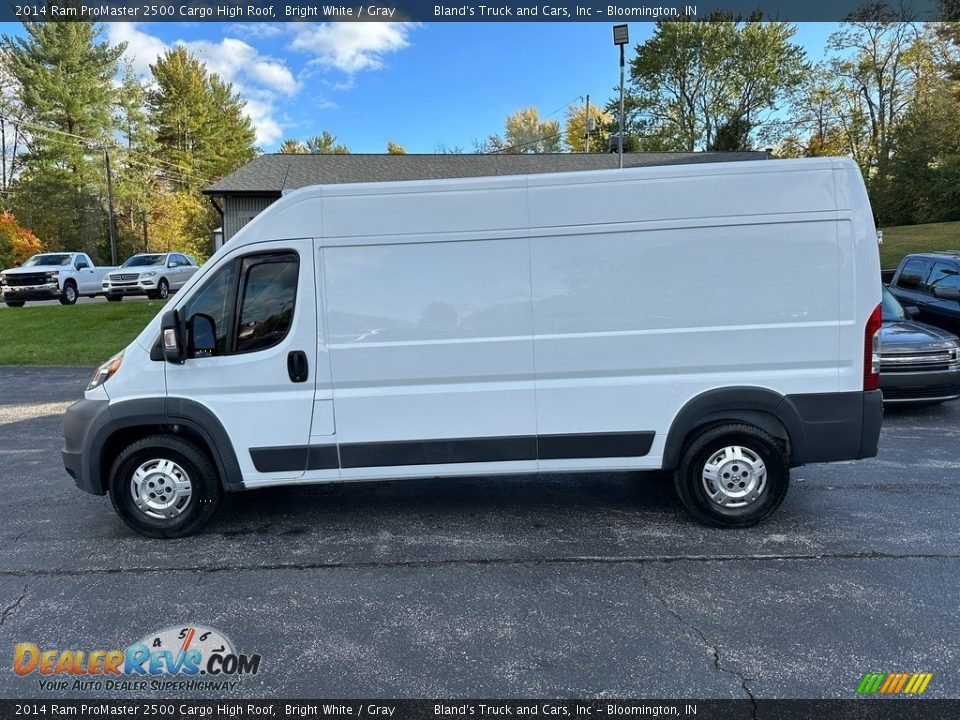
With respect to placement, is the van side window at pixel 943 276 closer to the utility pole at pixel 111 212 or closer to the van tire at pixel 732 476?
the van tire at pixel 732 476

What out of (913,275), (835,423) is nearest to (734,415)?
(835,423)

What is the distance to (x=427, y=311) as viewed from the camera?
4.18m

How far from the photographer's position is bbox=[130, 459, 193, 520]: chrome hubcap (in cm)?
432

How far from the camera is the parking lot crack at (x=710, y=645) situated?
2.66 meters

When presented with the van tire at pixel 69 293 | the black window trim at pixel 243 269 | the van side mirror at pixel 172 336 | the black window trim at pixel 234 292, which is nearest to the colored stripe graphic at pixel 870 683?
the black window trim at pixel 234 292

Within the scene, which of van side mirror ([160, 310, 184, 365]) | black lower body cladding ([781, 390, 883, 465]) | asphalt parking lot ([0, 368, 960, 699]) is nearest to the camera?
asphalt parking lot ([0, 368, 960, 699])

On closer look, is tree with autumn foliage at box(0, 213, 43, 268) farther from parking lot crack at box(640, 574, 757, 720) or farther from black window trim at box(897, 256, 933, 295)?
parking lot crack at box(640, 574, 757, 720)

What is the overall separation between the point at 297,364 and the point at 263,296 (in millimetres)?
527

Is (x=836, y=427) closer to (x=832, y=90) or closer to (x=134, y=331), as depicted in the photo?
(x=134, y=331)

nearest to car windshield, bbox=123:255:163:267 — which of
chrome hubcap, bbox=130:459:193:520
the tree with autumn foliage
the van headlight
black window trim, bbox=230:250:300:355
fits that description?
the tree with autumn foliage

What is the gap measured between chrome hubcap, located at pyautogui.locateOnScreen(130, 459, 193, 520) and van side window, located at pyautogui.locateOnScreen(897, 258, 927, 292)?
1175 cm

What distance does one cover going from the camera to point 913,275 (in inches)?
433

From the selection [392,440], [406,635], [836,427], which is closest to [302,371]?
[392,440]

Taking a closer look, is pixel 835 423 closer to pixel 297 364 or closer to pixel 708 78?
pixel 297 364
